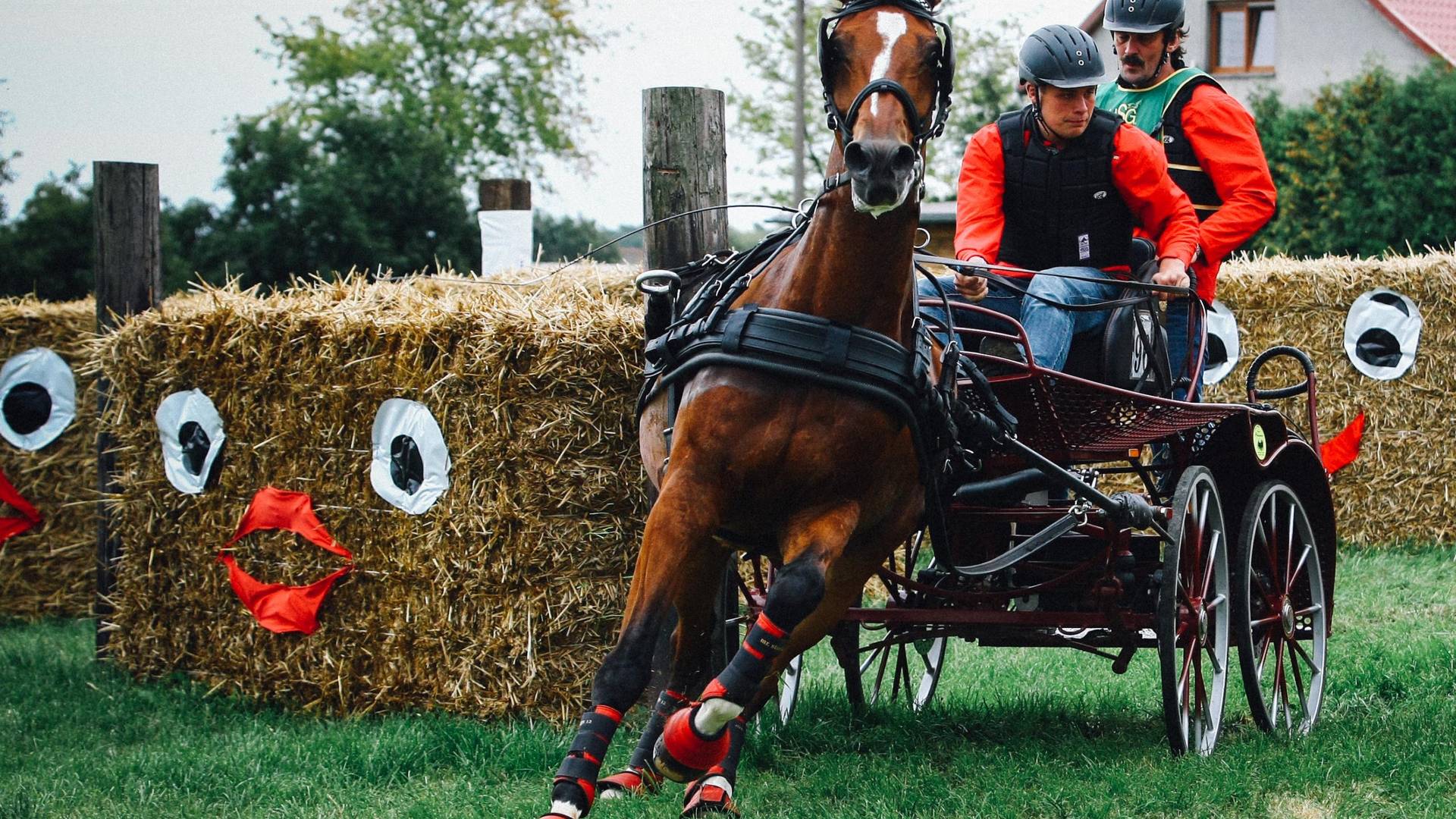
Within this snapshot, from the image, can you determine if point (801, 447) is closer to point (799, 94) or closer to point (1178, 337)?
point (1178, 337)

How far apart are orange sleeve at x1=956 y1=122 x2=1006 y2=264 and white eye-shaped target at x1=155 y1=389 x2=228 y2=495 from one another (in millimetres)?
3504

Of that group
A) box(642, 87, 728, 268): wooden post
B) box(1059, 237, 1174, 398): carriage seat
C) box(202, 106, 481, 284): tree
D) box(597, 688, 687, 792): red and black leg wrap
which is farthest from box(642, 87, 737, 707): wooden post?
box(202, 106, 481, 284): tree

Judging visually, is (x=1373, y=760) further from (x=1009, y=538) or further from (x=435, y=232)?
(x=435, y=232)

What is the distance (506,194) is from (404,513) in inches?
172

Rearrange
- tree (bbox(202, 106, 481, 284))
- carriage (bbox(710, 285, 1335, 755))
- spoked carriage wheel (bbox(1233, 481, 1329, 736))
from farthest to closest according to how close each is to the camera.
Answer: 1. tree (bbox(202, 106, 481, 284))
2. spoked carriage wheel (bbox(1233, 481, 1329, 736))
3. carriage (bbox(710, 285, 1335, 755))

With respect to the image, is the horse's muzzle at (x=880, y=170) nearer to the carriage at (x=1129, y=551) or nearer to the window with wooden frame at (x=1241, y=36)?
the carriage at (x=1129, y=551)

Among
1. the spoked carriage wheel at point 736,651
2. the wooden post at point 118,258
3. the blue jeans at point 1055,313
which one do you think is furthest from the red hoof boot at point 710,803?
the wooden post at point 118,258

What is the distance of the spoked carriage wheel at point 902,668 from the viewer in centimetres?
571

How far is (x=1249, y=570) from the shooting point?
545 cm

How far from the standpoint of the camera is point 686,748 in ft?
11.5

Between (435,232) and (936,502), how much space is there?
22373 mm

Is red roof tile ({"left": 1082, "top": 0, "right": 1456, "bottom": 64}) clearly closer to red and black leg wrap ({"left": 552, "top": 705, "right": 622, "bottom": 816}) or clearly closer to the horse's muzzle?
the horse's muzzle

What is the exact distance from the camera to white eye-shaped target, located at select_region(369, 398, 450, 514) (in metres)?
5.86

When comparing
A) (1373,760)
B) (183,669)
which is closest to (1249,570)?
(1373,760)
